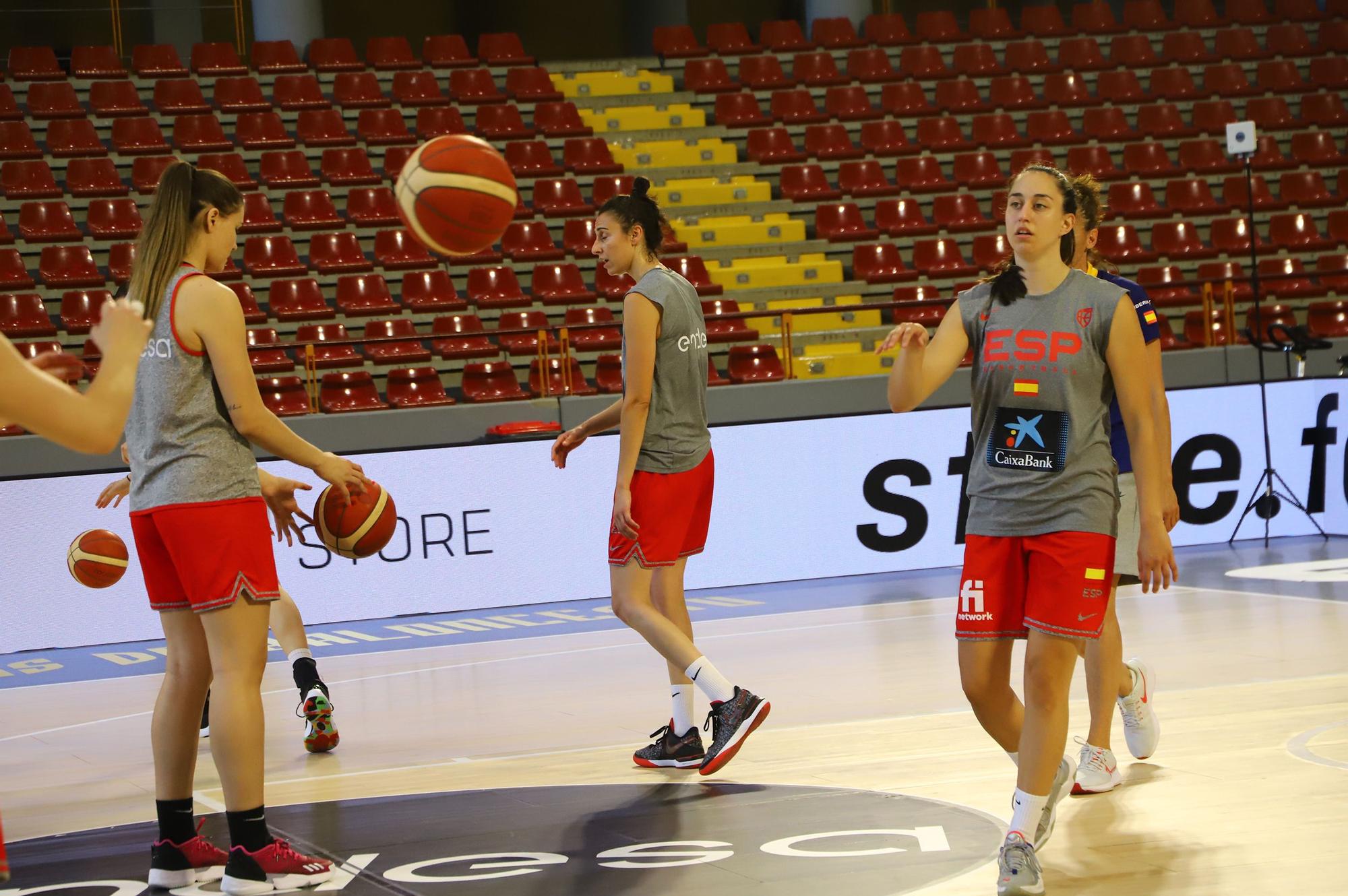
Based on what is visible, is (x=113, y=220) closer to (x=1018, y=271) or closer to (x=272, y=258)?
(x=272, y=258)

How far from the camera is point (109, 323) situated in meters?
2.73

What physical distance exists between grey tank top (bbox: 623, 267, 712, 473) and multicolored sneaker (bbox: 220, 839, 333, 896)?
6.35 ft

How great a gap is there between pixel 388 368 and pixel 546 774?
8.88 meters

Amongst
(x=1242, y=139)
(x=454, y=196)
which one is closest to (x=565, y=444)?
(x=454, y=196)

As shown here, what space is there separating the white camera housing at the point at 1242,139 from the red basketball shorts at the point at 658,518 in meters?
8.28

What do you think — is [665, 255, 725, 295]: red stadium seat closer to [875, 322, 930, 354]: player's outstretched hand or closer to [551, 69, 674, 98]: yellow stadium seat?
[551, 69, 674, 98]: yellow stadium seat

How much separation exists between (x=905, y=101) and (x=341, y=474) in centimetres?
1487

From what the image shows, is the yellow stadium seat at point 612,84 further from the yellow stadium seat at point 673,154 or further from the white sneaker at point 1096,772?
the white sneaker at point 1096,772

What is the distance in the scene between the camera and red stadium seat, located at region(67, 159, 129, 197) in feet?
48.3

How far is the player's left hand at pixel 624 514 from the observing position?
17.0 feet

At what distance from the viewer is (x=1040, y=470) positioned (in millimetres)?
3719

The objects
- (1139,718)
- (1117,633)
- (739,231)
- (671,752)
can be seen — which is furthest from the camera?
(739,231)

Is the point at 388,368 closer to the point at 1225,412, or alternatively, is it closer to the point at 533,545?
the point at 533,545

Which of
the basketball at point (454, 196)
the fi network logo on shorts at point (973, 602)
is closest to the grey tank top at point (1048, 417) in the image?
the fi network logo on shorts at point (973, 602)
